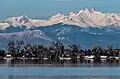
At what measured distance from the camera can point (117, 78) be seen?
246 feet

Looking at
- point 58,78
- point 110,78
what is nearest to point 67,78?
point 58,78

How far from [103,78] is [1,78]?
13.4m

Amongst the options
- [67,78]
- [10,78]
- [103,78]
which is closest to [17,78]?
[10,78]

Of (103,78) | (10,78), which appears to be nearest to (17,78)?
(10,78)

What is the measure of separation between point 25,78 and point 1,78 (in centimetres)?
318

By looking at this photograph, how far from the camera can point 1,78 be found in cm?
7406

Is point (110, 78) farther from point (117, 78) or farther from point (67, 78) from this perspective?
point (67, 78)

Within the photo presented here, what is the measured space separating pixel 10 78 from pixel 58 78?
6574mm

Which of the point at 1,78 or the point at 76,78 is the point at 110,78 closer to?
the point at 76,78

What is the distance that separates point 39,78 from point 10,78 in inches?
159

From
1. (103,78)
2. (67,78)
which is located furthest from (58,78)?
(103,78)

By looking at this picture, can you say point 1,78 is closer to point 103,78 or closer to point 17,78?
point 17,78

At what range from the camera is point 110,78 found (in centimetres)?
7494

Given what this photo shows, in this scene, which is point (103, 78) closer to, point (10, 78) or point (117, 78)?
point (117, 78)
